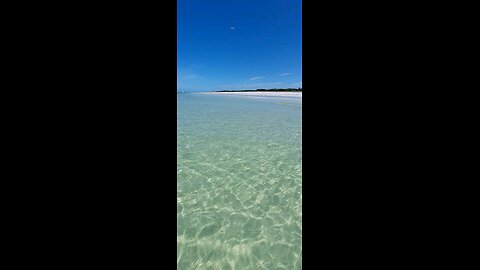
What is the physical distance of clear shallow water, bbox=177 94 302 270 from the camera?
9.13 ft

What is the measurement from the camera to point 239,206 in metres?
3.76

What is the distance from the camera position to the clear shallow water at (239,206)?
2783mm
